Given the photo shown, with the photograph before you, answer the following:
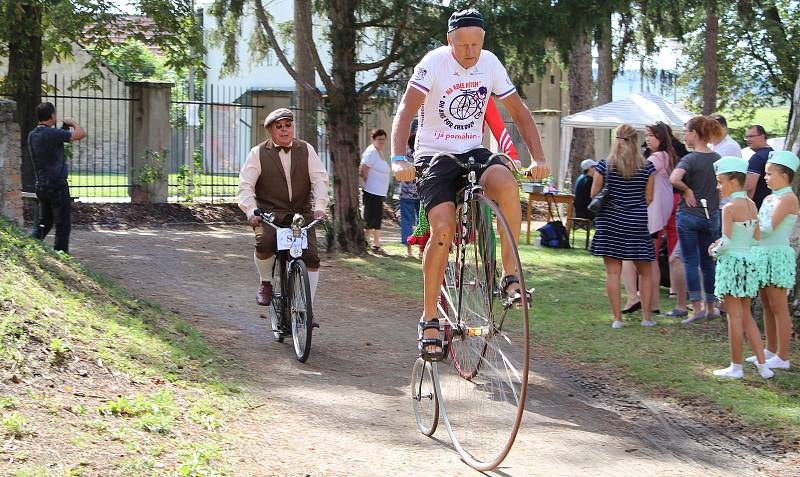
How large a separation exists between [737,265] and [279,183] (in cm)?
392

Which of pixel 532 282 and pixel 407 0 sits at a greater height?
pixel 407 0

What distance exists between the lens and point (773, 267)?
8234 mm

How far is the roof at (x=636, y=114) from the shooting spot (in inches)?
832

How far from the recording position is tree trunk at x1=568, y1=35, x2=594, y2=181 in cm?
2809

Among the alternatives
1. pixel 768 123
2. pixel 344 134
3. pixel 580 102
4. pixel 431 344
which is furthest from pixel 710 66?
pixel 431 344

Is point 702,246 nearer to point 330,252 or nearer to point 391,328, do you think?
point 391,328

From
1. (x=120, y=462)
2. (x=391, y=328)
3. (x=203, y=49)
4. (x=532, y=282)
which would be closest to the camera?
(x=120, y=462)

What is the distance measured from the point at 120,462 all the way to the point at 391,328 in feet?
18.1

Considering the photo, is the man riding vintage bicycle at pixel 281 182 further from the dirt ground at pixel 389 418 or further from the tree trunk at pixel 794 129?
the tree trunk at pixel 794 129

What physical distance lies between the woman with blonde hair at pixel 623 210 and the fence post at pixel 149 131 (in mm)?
13723

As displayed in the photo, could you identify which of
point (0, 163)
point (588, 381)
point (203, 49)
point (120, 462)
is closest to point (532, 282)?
point (588, 381)

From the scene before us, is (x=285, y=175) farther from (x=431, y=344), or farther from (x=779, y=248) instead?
(x=779, y=248)

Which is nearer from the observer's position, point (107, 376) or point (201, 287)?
point (107, 376)

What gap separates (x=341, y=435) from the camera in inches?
258
